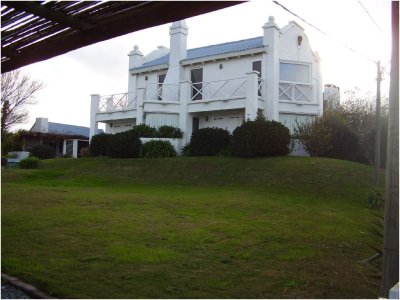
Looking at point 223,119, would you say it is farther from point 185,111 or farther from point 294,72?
point 294,72

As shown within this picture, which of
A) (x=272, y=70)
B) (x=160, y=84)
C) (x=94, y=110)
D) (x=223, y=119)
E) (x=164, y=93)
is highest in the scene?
(x=272, y=70)

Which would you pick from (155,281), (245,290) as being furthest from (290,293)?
(155,281)

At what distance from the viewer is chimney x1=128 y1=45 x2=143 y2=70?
27.6 metres

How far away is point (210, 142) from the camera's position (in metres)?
19.5

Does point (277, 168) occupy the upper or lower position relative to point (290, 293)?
upper

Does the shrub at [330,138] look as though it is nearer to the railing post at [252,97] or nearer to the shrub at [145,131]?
the railing post at [252,97]

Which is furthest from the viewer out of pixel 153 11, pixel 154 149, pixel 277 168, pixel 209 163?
pixel 154 149

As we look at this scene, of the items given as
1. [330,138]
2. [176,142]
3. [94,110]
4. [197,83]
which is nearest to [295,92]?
[330,138]

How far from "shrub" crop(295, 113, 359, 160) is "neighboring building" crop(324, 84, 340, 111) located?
7.13m

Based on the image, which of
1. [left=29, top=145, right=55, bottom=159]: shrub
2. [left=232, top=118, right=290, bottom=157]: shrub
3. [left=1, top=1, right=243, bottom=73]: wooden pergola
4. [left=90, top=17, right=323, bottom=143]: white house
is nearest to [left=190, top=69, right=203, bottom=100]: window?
[left=90, top=17, right=323, bottom=143]: white house

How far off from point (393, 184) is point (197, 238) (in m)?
3.55

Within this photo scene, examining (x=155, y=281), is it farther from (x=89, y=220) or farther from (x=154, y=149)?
(x=154, y=149)

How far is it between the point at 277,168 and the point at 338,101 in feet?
50.9

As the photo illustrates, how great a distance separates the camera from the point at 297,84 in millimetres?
22203
